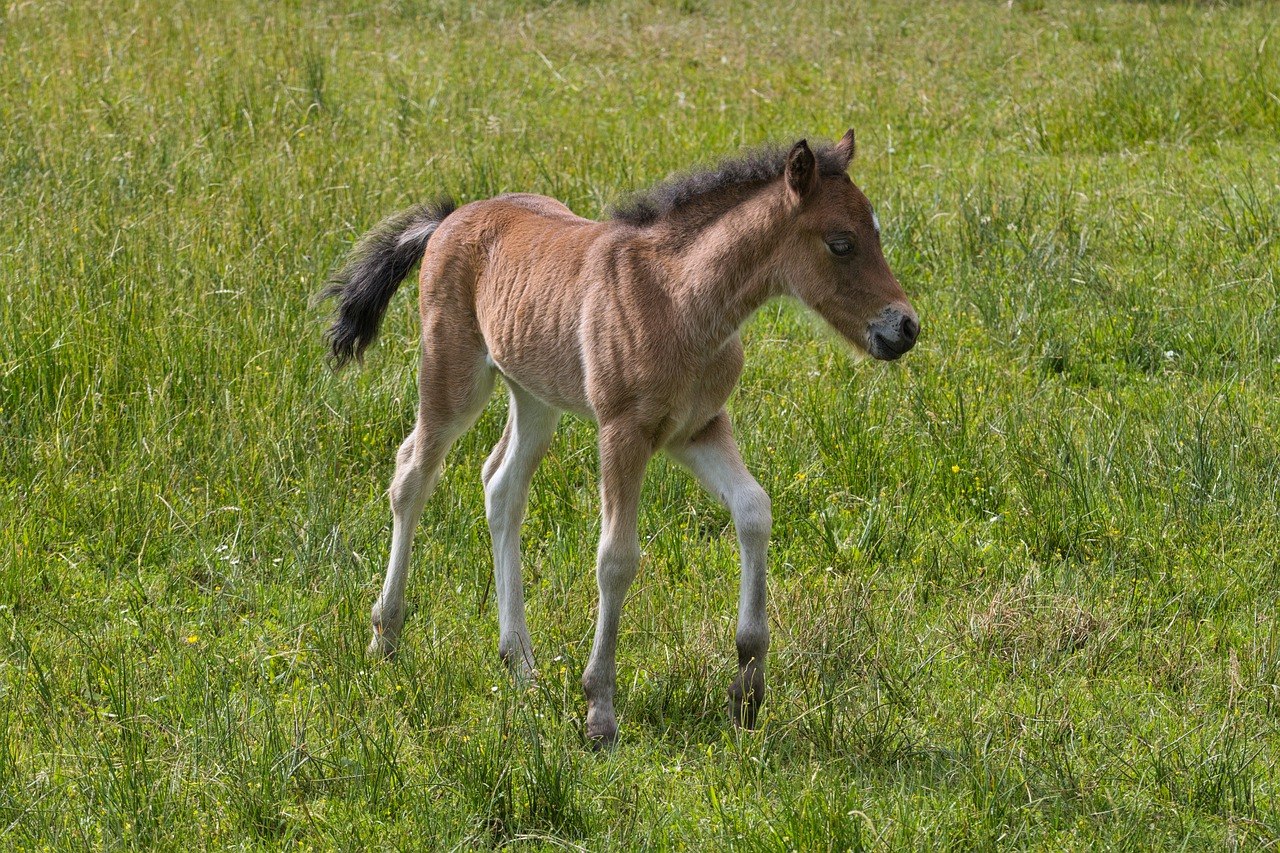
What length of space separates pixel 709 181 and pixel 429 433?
1.28 m

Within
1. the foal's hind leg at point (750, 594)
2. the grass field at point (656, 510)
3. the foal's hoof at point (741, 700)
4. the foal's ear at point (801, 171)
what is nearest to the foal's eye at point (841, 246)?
the foal's ear at point (801, 171)

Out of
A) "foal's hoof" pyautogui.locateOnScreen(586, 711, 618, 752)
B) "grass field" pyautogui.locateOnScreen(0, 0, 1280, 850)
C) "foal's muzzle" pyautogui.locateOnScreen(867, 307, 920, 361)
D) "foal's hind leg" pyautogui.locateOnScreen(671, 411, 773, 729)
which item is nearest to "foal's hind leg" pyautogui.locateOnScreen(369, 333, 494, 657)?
"grass field" pyautogui.locateOnScreen(0, 0, 1280, 850)

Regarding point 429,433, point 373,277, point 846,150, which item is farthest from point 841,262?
point 373,277

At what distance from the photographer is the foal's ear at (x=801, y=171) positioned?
3.66 metres

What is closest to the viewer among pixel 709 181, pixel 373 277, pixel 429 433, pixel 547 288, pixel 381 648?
pixel 709 181

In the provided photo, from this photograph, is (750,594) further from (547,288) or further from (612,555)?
(547,288)

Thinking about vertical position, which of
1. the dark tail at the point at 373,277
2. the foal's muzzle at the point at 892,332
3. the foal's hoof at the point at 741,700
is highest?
the foal's muzzle at the point at 892,332

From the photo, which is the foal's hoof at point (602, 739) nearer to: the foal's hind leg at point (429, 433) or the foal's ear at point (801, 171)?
the foal's hind leg at point (429, 433)

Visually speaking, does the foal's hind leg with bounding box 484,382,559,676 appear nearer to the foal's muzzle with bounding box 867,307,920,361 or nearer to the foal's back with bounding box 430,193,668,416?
the foal's back with bounding box 430,193,668,416

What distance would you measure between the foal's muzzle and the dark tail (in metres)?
1.87

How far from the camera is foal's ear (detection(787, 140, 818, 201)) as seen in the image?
3.66 metres

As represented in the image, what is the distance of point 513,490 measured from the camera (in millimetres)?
4582

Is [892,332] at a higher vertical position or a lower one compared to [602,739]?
higher

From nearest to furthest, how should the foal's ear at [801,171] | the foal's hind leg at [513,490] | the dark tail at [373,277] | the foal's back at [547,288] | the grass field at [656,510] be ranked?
the grass field at [656,510], the foal's ear at [801,171], the foal's back at [547,288], the foal's hind leg at [513,490], the dark tail at [373,277]
